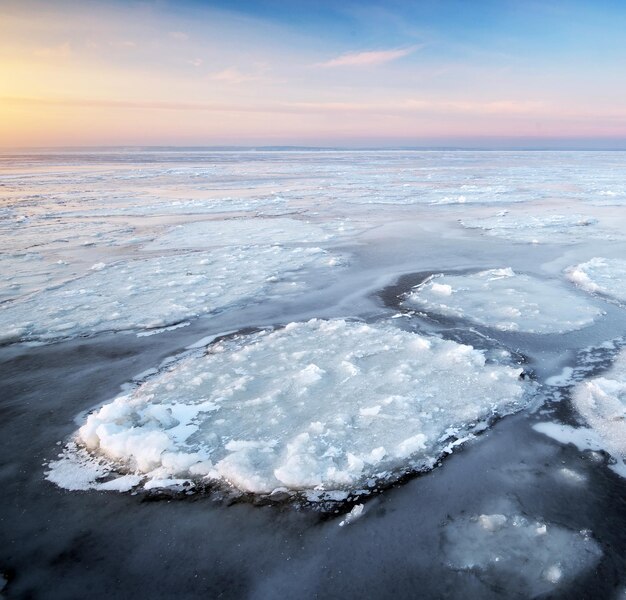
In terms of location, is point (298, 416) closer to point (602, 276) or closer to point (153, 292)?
point (153, 292)

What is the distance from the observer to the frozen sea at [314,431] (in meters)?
2.55

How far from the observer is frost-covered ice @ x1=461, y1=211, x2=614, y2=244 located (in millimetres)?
11124

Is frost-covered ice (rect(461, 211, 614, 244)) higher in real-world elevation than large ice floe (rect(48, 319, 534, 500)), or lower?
higher

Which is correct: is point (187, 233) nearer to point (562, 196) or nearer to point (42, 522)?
point (42, 522)

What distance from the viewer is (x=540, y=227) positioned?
487 inches

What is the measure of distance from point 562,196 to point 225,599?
21637 mm

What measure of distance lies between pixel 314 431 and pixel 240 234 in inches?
372

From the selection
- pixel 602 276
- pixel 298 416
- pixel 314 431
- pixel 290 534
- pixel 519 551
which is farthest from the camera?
pixel 602 276

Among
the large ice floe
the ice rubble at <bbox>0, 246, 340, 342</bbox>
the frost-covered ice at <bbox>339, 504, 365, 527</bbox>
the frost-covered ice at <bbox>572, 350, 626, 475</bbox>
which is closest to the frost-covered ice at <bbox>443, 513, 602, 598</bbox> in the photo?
the frost-covered ice at <bbox>339, 504, 365, 527</bbox>

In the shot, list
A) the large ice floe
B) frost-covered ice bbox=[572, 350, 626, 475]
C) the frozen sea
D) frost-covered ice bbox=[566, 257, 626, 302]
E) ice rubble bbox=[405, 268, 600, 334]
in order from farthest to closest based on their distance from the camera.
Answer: frost-covered ice bbox=[566, 257, 626, 302] → ice rubble bbox=[405, 268, 600, 334] → frost-covered ice bbox=[572, 350, 626, 475] → the large ice floe → the frozen sea

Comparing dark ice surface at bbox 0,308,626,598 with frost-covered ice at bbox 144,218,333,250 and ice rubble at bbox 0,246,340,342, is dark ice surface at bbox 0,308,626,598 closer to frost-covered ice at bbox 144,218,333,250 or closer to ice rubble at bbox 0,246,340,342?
ice rubble at bbox 0,246,340,342

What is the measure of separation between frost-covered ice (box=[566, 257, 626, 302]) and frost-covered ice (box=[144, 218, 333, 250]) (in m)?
5.72

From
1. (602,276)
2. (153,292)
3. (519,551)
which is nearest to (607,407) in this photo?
(519,551)

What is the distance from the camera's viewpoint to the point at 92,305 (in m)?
6.70
